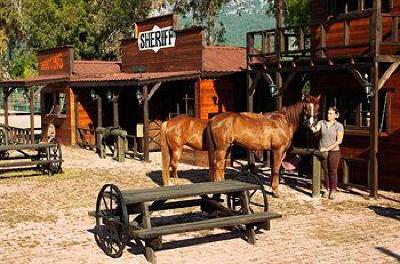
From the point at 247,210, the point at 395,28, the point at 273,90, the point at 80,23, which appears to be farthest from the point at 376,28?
the point at 80,23

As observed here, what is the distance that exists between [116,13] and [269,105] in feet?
77.9

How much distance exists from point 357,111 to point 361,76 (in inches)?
68.4

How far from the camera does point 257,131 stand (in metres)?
13.2

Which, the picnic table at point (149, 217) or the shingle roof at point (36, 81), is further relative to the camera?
the shingle roof at point (36, 81)

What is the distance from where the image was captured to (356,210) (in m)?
11.8

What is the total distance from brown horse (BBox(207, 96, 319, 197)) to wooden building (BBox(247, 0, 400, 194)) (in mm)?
1658

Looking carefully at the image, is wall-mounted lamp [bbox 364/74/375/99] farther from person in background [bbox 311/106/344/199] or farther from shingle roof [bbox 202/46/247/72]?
shingle roof [bbox 202/46/247/72]

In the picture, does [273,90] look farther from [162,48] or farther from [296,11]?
[296,11]

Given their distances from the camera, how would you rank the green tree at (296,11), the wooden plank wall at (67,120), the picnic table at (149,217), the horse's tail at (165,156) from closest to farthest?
the picnic table at (149,217), the horse's tail at (165,156), the wooden plank wall at (67,120), the green tree at (296,11)

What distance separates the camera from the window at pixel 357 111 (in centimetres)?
1441

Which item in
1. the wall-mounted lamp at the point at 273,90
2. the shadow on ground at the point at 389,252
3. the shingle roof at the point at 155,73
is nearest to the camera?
the shadow on ground at the point at 389,252

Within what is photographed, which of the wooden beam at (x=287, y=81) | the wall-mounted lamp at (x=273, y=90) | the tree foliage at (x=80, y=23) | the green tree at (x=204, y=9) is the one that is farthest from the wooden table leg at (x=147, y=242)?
the green tree at (x=204, y=9)

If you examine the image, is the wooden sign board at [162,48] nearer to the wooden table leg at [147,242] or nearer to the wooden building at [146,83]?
the wooden building at [146,83]

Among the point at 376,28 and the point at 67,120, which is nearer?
the point at 376,28
